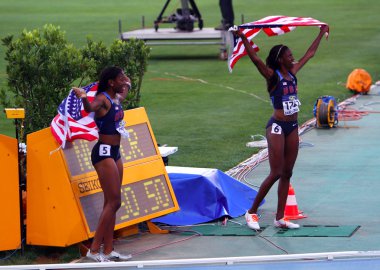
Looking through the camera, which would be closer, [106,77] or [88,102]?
[88,102]

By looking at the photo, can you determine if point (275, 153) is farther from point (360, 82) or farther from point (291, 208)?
point (360, 82)

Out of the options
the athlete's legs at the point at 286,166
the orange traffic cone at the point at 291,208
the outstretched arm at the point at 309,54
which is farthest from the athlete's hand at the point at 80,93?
the orange traffic cone at the point at 291,208

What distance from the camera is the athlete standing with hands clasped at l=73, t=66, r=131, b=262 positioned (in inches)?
402

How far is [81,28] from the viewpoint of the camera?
3566 cm

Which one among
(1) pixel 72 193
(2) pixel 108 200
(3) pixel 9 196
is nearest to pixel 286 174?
(2) pixel 108 200

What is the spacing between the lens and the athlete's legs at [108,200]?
33.4 ft

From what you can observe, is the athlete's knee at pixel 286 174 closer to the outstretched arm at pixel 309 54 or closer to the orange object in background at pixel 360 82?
the outstretched arm at pixel 309 54

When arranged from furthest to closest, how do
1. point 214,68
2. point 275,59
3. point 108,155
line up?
point 214,68 → point 275,59 → point 108,155

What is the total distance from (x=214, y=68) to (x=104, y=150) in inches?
641

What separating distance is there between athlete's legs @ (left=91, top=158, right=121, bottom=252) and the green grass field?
15.9ft

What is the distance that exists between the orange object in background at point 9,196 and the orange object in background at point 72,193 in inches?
5.3

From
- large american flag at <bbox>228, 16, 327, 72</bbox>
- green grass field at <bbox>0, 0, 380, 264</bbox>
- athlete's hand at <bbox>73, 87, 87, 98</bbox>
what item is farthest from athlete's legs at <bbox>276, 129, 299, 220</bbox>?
green grass field at <bbox>0, 0, 380, 264</bbox>

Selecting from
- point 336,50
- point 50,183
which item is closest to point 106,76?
point 50,183

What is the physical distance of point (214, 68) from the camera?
26344 mm
